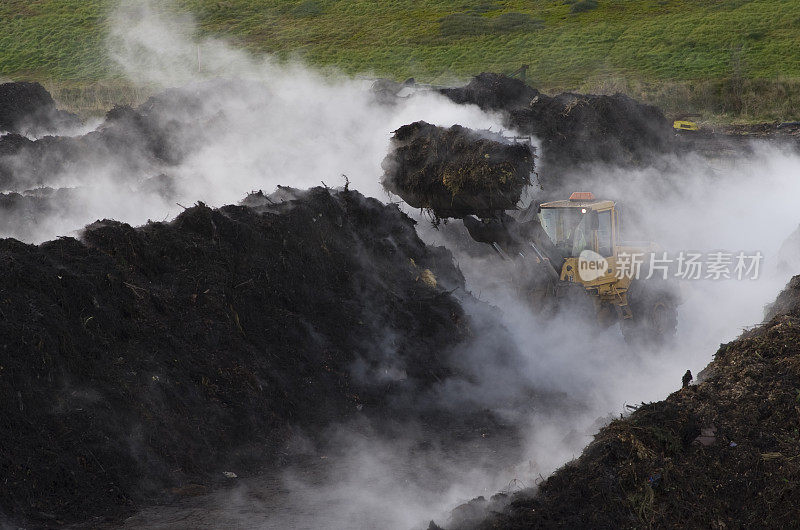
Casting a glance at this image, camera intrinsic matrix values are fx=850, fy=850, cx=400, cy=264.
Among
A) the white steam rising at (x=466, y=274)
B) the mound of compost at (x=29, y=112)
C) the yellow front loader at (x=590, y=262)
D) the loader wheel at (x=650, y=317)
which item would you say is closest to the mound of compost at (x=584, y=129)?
the white steam rising at (x=466, y=274)

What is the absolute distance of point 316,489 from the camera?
8195 millimetres

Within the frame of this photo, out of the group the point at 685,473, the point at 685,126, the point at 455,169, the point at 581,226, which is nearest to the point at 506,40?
the point at 685,126

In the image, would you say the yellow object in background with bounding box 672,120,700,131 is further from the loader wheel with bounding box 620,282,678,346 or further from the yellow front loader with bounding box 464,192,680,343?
the loader wheel with bounding box 620,282,678,346

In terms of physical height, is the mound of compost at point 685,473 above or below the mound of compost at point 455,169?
below

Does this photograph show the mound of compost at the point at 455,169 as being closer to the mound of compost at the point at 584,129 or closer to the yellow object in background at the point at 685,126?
the mound of compost at the point at 584,129

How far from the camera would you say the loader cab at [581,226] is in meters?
12.6

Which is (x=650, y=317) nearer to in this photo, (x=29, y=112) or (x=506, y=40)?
(x=29, y=112)

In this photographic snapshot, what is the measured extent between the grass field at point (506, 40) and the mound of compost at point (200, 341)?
25.8m

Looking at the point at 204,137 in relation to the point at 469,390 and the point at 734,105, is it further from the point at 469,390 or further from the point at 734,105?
the point at 734,105

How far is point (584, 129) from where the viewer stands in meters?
17.3

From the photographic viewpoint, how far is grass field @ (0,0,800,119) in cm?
3722

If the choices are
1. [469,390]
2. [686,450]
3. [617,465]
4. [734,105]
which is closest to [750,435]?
[686,450]

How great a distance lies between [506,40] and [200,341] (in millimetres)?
38793

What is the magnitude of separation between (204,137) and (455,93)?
535 cm
